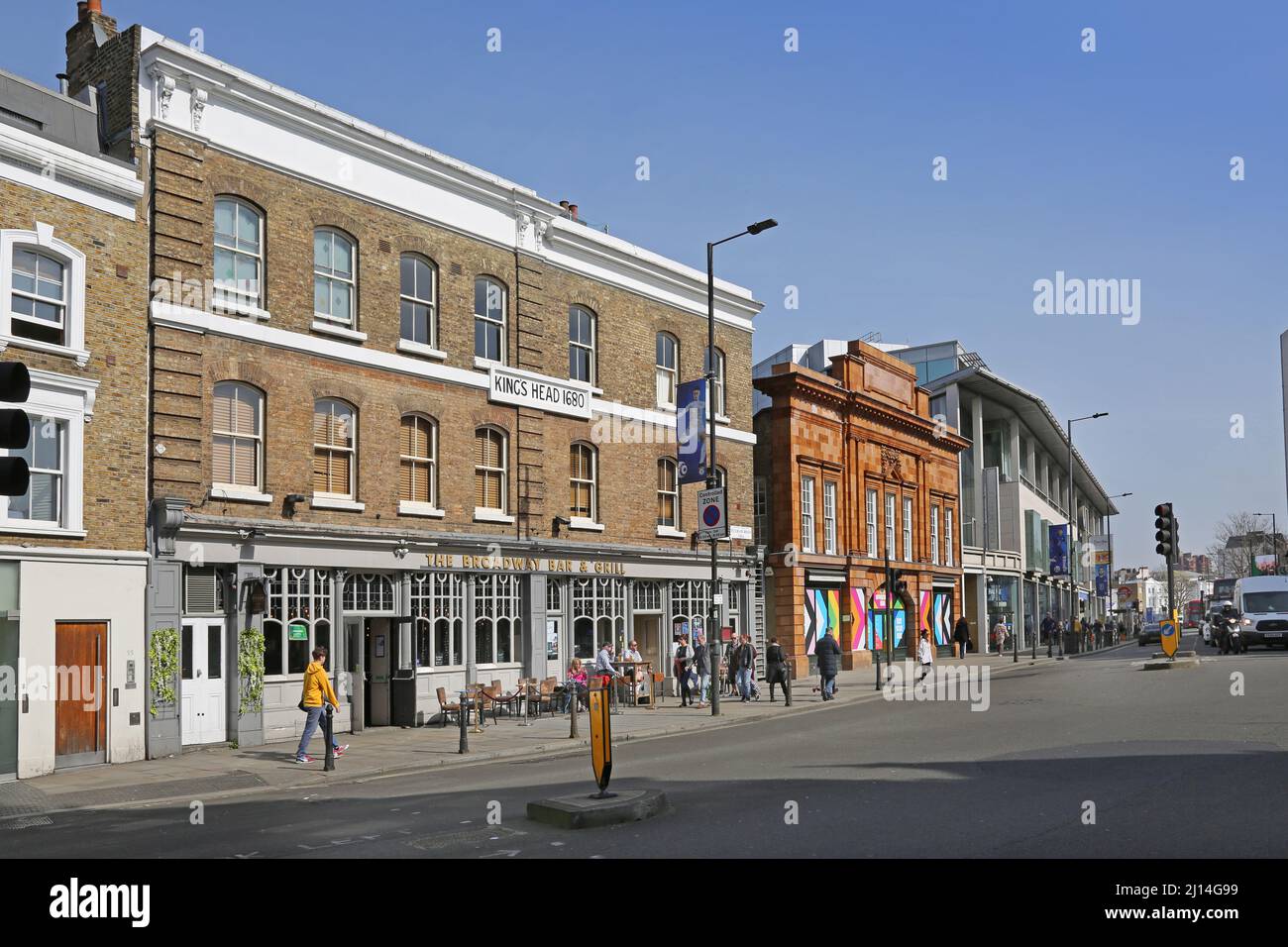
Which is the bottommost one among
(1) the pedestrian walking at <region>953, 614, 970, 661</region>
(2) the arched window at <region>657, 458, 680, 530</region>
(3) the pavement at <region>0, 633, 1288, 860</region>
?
(1) the pedestrian walking at <region>953, 614, 970, 661</region>

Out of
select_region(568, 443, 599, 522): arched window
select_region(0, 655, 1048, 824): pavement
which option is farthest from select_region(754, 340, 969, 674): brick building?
select_region(0, 655, 1048, 824): pavement

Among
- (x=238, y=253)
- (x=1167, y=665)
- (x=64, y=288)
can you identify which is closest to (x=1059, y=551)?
(x=1167, y=665)

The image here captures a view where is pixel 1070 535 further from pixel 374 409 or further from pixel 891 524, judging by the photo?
pixel 374 409

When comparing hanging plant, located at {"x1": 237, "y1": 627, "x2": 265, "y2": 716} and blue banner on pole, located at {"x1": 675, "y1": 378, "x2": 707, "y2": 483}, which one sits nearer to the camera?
hanging plant, located at {"x1": 237, "y1": 627, "x2": 265, "y2": 716}

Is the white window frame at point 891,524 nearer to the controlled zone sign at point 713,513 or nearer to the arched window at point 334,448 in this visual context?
the controlled zone sign at point 713,513

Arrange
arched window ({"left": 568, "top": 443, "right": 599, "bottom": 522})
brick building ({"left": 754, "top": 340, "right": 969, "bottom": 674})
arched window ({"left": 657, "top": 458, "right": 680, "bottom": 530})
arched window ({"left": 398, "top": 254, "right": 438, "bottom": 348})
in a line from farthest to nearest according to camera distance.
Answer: brick building ({"left": 754, "top": 340, "right": 969, "bottom": 674}) < arched window ({"left": 657, "top": 458, "right": 680, "bottom": 530}) < arched window ({"left": 568, "top": 443, "right": 599, "bottom": 522}) < arched window ({"left": 398, "top": 254, "right": 438, "bottom": 348})

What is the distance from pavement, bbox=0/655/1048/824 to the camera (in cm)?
1463

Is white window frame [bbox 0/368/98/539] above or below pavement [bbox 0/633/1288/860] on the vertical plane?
above

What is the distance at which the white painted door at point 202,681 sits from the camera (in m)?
18.8

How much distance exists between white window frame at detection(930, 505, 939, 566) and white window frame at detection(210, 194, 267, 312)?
3338 cm

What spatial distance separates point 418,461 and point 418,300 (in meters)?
3.23

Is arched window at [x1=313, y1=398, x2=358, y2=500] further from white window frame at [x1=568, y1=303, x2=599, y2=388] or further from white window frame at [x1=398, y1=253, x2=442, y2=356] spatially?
white window frame at [x1=568, y1=303, x2=599, y2=388]

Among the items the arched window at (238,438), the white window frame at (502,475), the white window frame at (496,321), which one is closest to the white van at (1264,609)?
the white window frame at (502,475)

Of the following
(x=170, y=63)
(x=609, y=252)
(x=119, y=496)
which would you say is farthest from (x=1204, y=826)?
(x=609, y=252)
